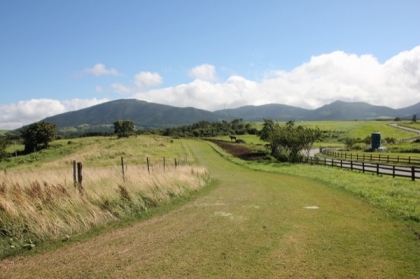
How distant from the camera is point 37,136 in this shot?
109688mm

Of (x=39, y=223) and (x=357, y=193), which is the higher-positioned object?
(x=39, y=223)

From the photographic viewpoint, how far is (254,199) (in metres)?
18.0

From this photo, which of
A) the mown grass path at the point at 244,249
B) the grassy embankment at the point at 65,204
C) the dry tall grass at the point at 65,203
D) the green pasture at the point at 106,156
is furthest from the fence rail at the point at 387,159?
the dry tall grass at the point at 65,203

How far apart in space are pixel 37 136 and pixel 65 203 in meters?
112

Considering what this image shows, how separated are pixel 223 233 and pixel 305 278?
413 centimetres

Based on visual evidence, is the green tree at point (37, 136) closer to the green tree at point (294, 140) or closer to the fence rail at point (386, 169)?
the green tree at point (294, 140)

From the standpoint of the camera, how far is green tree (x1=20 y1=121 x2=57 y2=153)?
110 metres

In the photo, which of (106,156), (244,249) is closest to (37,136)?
(106,156)

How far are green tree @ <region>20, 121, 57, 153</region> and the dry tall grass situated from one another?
106954mm

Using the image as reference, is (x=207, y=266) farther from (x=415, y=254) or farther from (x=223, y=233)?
(x=415, y=254)

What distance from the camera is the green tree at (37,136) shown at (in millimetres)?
109850

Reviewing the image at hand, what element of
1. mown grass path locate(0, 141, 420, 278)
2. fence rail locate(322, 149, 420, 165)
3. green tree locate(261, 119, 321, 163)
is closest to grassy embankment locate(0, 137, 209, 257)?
mown grass path locate(0, 141, 420, 278)

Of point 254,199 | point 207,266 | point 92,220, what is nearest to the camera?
point 207,266

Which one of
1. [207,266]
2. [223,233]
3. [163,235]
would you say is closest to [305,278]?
[207,266]
